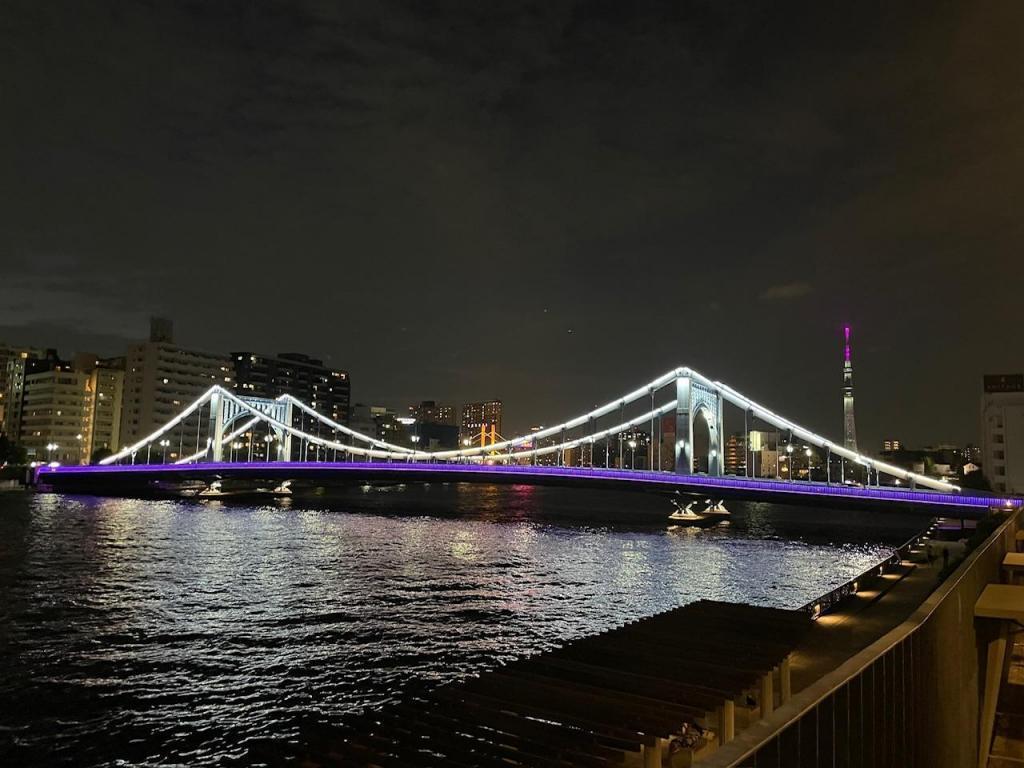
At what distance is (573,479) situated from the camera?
7288 centimetres

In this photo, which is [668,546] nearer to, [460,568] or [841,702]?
[460,568]

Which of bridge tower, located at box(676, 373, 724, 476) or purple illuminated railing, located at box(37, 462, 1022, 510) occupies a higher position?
bridge tower, located at box(676, 373, 724, 476)

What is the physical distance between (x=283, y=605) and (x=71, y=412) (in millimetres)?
137507

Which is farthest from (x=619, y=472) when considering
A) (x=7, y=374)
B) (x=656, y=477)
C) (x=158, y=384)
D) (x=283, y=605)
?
(x=7, y=374)

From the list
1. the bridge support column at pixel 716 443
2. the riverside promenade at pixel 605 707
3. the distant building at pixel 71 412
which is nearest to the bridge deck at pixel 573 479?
the bridge support column at pixel 716 443

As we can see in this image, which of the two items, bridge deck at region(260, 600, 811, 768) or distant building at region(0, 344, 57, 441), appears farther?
distant building at region(0, 344, 57, 441)

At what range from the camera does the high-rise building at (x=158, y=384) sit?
151 metres

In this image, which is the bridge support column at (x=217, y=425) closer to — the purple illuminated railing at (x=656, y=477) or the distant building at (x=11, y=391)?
the purple illuminated railing at (x=656, y=477)

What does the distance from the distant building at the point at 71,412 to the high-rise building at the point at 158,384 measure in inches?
106

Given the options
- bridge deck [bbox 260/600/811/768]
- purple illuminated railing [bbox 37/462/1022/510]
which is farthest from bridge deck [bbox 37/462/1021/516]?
bridge deck [bbox 260/600/811/768]

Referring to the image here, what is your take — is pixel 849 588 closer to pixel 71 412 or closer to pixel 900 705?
pixel 900 705

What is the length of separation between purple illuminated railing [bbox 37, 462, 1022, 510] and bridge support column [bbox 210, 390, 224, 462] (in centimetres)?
1433

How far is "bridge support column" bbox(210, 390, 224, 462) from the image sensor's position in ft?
376

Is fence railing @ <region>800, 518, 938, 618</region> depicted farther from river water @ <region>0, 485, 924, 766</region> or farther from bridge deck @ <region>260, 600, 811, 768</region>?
bridge deck @ <region>260, 600, 811, 768</region>
